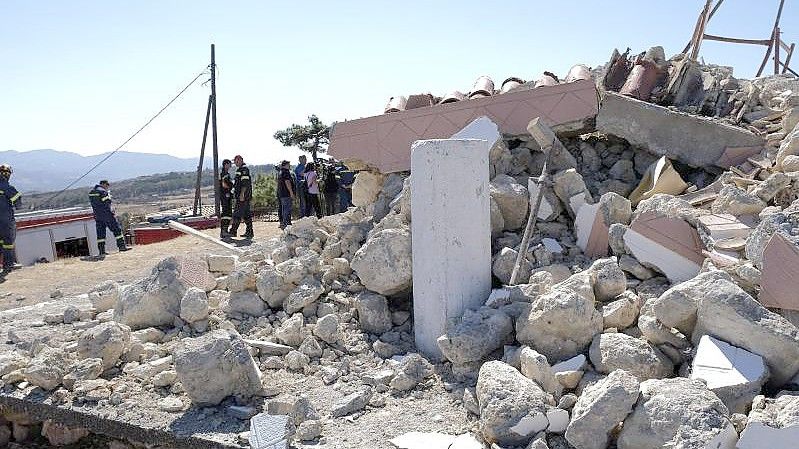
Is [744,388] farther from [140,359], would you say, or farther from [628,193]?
[140,359]

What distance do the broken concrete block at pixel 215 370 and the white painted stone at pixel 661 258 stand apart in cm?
298

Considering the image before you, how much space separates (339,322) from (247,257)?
183 cm

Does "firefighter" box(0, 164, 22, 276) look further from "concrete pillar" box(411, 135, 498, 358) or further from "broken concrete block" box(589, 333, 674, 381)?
"broken concrete block" box(589, 333, 674, 381)

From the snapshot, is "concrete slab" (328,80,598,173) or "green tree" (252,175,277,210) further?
"green tree" (252,175,277,210)

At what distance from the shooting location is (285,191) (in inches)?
457

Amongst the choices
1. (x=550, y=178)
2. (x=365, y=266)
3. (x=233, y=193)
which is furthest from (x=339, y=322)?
(x=233, y=193)

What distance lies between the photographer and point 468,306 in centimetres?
417

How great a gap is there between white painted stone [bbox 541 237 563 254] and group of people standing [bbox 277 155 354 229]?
7.25 meters

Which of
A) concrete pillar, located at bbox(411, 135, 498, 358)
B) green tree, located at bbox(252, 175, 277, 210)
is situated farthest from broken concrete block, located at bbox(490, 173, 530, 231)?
green tree, located at bbox(252, 175, 277, 210)

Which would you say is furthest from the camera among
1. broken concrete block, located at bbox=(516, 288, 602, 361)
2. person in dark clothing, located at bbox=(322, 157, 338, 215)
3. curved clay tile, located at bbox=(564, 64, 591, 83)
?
person in dark clothing, located at bbox=(322, 157, 338, 215)

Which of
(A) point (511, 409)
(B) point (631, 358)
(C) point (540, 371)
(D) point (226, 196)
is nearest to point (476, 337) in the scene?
(C) point (540, 371)

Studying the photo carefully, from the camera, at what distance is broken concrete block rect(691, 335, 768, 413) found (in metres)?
2.68

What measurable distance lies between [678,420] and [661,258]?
1.66m

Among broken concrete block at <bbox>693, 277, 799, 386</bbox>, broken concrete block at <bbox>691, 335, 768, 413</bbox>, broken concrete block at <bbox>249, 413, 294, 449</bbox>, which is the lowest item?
broken concrete block at <bbox>249, 413, 294, 449</bbox>
